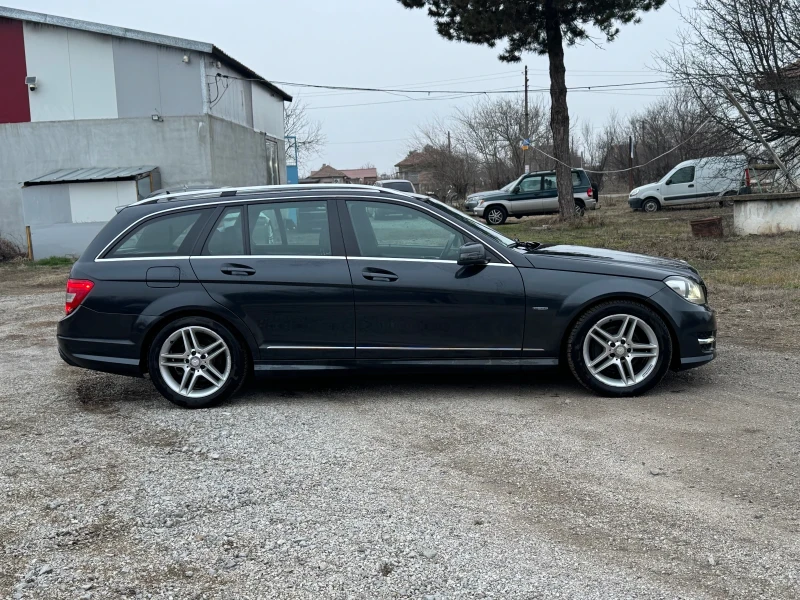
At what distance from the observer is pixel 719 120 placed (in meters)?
20.9

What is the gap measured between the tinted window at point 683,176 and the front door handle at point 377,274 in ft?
86.1

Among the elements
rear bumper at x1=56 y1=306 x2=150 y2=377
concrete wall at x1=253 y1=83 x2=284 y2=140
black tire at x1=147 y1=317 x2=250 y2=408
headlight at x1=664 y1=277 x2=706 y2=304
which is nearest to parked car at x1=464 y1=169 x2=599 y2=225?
concrete wall at x1=253 y1=83 x2=284 y2=140

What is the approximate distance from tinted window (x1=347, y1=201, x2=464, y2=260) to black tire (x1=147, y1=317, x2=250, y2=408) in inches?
46.6

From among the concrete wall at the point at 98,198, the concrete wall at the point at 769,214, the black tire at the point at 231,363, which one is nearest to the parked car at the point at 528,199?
the concrete wall at the point at 769,214

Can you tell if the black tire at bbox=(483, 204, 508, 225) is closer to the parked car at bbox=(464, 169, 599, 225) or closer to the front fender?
the parked car at bbox=(464, 169, 599, 225)

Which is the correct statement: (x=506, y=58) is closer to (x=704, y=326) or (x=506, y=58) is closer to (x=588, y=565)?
(x=704, y=326)

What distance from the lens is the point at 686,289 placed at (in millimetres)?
5676

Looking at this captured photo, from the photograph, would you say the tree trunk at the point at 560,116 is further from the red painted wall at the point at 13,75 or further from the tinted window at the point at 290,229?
the tinted window at the point at 290,229

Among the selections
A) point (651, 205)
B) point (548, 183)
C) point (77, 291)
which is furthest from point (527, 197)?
point (77, 291)

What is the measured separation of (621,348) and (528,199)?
2300cm

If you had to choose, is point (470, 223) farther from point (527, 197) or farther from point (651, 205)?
point (651, 205)

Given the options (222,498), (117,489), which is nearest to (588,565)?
(222,498)

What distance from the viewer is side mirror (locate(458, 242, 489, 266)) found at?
556 centimetres

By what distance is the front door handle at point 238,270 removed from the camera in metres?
5.73
